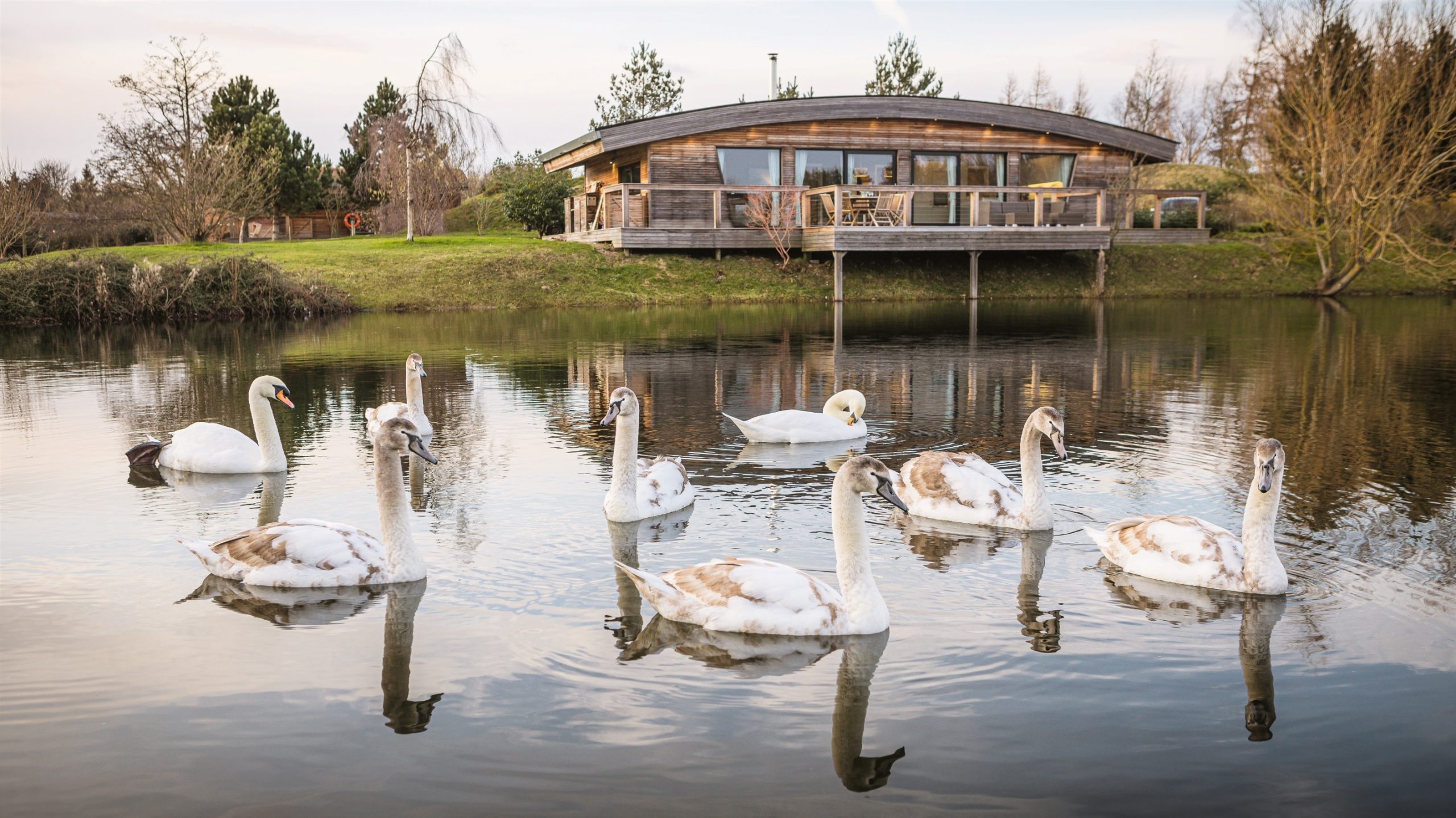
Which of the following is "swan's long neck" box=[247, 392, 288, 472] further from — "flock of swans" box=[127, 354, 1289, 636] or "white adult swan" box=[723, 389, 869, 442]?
"white adult swan" box=[723, 389, 869, 442]

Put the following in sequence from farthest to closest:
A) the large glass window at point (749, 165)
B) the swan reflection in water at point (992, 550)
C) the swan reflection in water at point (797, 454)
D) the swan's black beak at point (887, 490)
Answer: the large glass window at point (749, 165) < the swan reflection in water at point (797, 454) < the swan reflection in water at point (992, 550) < the swan's black beak at point (887, 490)

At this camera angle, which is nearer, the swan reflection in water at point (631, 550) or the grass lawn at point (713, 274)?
the swan reflection in water at point (631, 550)

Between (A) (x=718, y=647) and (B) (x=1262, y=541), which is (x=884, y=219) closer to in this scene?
(B) (x=1262, y=541)

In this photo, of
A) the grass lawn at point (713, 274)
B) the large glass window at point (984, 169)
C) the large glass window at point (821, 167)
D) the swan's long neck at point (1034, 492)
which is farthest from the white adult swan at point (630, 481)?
the large glass window at point (984, 169)

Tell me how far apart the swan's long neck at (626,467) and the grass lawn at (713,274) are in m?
29.1

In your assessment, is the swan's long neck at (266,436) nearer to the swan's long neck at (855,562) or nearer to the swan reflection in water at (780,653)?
the swan reflection in water at (780,653)

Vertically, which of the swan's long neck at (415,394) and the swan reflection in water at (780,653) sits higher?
the swan's long neck at (415,394)

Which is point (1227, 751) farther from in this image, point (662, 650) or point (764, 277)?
point (764, 277)

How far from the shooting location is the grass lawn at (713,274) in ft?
129

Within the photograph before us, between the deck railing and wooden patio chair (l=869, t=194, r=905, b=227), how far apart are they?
3 cm

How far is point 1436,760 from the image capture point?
545 cm

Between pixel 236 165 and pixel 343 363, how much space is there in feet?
103

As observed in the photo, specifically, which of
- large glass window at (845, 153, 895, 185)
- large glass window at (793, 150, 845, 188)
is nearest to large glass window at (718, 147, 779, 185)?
large glass window at (793, 150, 845, 188)

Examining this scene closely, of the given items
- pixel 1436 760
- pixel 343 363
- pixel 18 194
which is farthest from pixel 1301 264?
pixel 18 194
